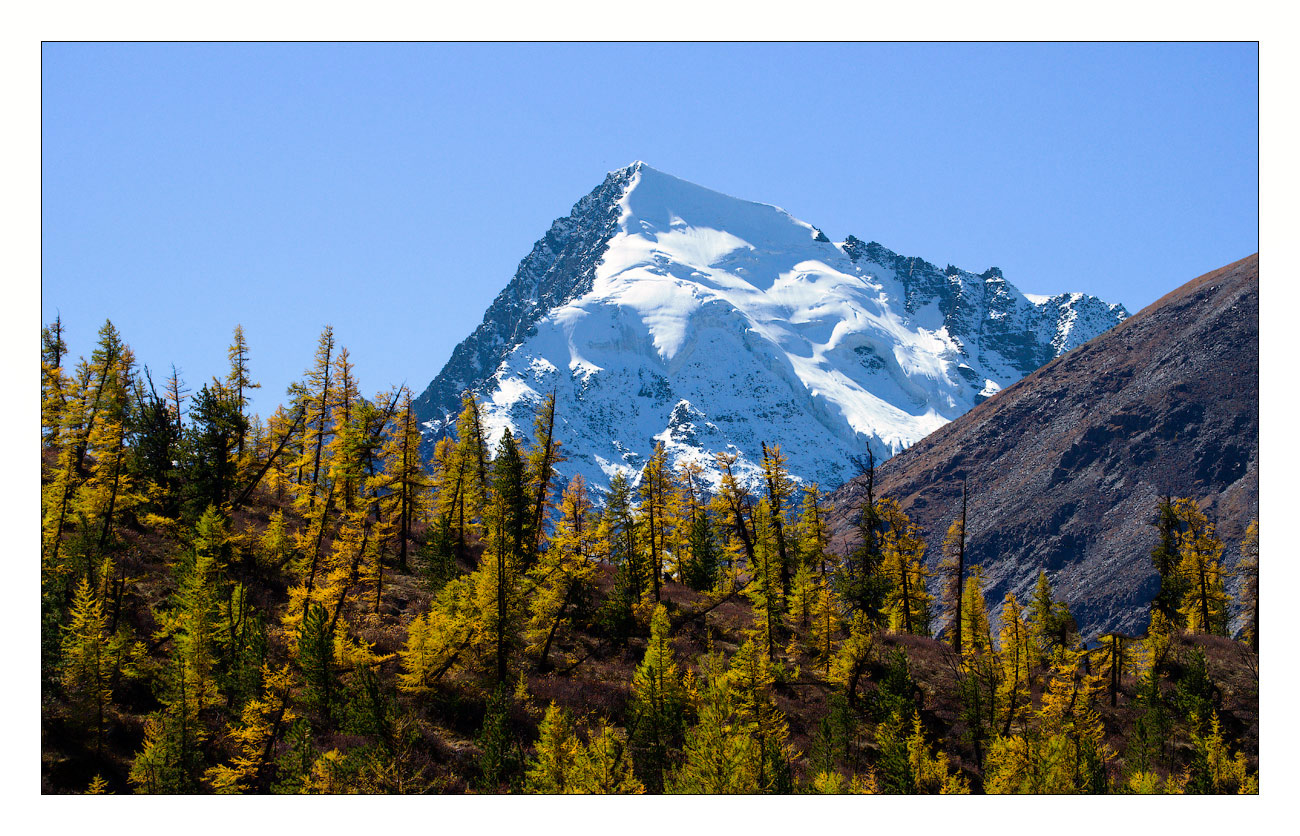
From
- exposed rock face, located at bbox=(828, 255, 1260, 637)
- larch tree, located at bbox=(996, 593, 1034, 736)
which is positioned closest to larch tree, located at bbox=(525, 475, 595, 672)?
larch tree, located at bbox=(996, 593, 1034, 736)

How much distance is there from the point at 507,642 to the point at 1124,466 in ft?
533

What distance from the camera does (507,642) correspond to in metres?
38.6

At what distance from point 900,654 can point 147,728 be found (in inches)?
1195

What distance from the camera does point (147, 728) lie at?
99.8 feet

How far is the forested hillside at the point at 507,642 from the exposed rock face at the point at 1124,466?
93160mm

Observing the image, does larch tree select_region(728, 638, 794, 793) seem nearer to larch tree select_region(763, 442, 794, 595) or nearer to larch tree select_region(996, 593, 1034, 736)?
larch tree select_region(996, 593, 1034, 736)

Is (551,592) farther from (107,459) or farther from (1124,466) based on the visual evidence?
(1124,466)

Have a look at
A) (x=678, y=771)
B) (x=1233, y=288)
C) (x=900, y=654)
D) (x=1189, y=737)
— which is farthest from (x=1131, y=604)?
(x=678, y=771)

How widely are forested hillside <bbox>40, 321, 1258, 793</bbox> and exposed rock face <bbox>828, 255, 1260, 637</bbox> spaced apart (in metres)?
93.2

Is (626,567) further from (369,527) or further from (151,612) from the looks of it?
(151,612)

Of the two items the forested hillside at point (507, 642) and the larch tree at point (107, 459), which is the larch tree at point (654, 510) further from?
the larch tree at point (107, 459)

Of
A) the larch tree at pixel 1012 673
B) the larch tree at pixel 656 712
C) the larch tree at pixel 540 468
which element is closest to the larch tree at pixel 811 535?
the larch tree at pixel 1012 673

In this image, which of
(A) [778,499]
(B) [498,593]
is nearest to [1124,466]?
(A) [778,499]

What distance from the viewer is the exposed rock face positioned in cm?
14550
